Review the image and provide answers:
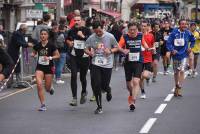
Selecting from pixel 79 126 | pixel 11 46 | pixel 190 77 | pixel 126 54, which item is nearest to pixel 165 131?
pixel 79 126

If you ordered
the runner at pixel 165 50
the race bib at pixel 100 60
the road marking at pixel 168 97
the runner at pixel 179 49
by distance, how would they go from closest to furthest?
the race bib at pixel 100 60
the road marking at pixel 168 97
the runner at pixel 179 49
the runner at pixel 165 50

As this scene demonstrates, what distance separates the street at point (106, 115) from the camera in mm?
11365

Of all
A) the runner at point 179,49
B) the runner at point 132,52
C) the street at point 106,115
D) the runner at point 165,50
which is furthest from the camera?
the runner at point 165,50

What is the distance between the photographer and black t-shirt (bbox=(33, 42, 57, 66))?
14008mm

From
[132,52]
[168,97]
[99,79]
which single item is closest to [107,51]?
[99,79]

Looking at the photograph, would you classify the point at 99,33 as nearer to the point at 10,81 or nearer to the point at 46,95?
the point at 46,95

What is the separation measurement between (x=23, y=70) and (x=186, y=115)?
8504 millimetres

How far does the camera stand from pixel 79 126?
1177 centimetres

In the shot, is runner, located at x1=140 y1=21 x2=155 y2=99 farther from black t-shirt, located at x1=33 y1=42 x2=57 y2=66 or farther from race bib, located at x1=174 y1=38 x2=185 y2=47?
black t-shirt, located at x1=33 y1=42 x2=57 y2=66

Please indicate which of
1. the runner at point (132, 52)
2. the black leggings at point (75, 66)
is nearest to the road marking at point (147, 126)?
the runner at point (132, 52)

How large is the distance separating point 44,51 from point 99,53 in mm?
1201

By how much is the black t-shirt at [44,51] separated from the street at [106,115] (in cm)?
95

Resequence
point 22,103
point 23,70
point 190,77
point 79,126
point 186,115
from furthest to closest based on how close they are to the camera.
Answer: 1. point 190,77
2. point 23,70
3. point 22,103
4. point 186,115
5. point 79,126

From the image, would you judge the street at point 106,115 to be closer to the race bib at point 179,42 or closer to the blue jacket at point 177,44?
the blue jacket at point 177,44
